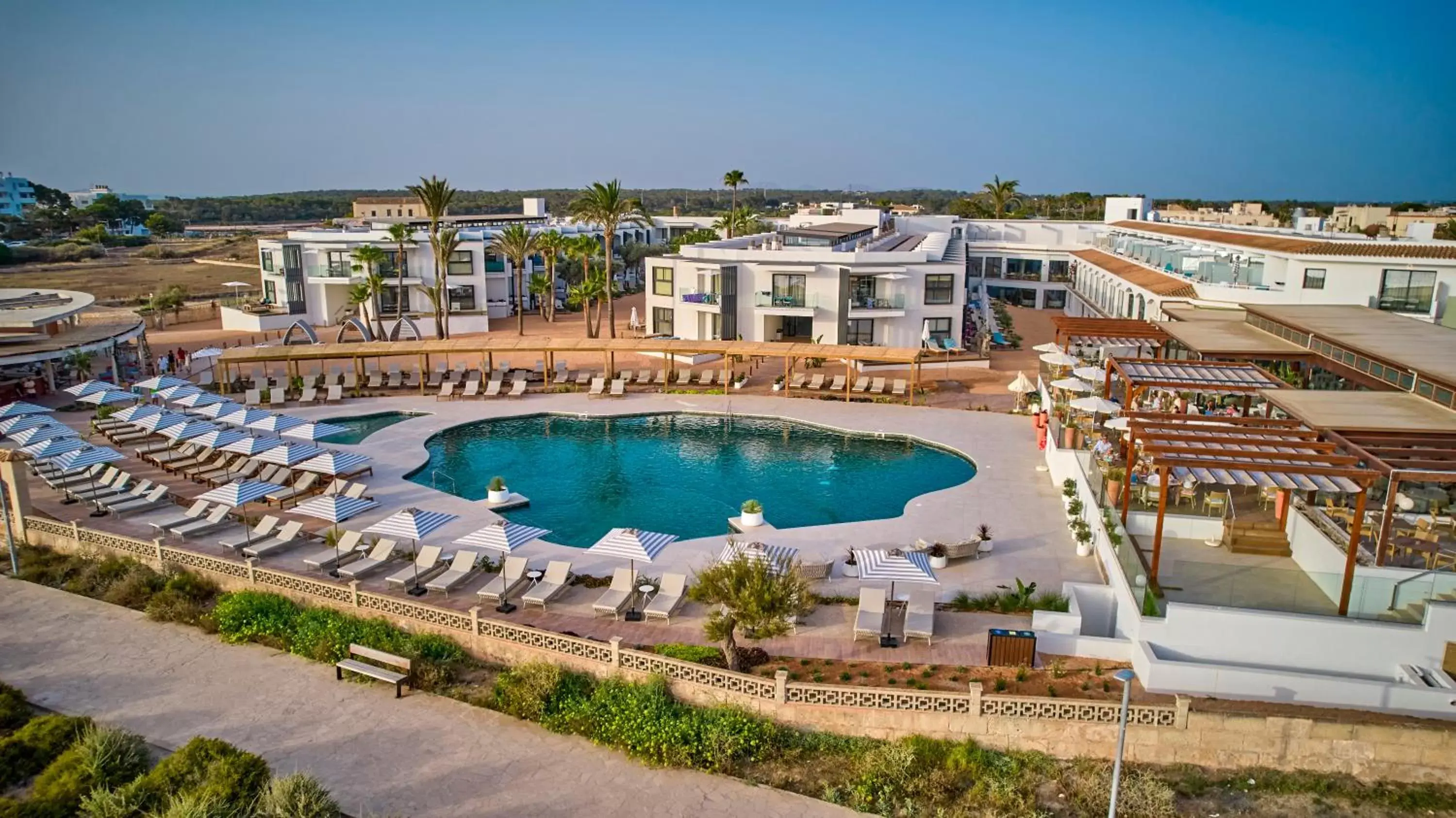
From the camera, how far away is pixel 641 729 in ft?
45.5

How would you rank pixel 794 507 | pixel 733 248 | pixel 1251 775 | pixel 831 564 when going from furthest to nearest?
pixel 733 248 < pixel 794 507 < pixel 831 564 < pixel 1251 775

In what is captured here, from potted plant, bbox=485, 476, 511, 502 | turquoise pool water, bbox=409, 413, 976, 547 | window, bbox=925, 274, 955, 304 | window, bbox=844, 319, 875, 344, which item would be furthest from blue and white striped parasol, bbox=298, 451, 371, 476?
window, bbox=925, 274, 955, 304

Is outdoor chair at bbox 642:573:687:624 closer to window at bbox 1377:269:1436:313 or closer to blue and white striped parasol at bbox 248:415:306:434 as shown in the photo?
blue and white striped parasol at bbox 248:415:306:434

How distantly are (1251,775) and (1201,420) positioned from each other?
27.1 ft

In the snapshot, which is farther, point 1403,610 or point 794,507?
point 794,507

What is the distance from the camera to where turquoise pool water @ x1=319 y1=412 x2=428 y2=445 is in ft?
99.2

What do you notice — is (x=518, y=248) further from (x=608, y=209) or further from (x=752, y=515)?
(x=752, y=515)

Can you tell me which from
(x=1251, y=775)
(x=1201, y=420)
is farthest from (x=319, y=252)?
(x=1251, y=775)

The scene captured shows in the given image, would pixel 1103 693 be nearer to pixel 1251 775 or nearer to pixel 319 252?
pixel 1251 775

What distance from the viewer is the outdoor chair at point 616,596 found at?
17.2 metres

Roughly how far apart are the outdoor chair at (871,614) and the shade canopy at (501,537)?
21.7ft

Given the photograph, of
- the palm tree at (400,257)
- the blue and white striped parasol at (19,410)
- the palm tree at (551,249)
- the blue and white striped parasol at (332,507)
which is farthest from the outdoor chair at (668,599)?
the palm tree at (551,249)

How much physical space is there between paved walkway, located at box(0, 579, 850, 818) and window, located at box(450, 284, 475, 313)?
35.6 m

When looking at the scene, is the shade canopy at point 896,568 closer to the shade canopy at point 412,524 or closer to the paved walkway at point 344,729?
the paved walkway at point 344,729
